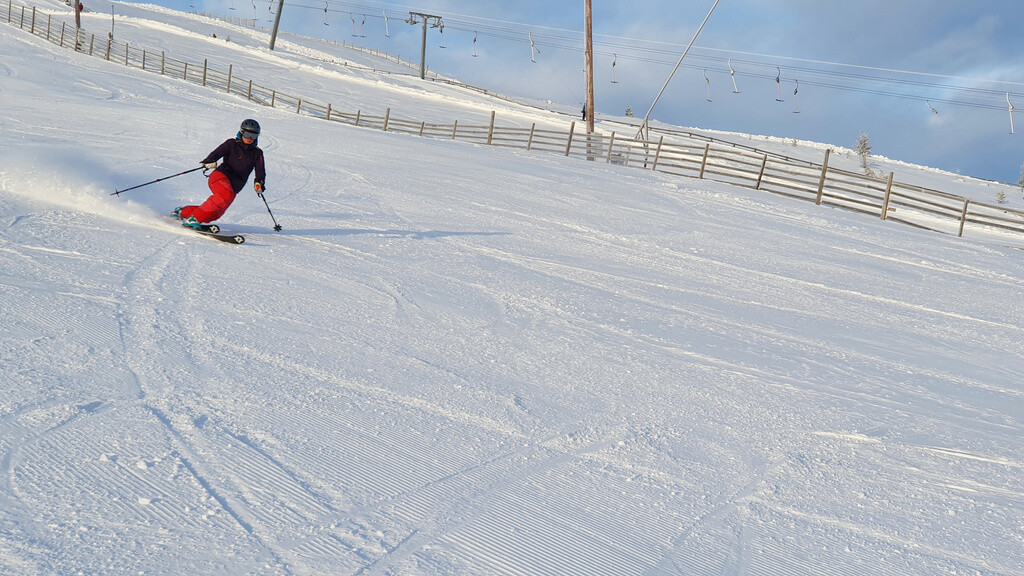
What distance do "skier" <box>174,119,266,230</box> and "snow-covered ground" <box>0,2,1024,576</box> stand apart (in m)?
0.30

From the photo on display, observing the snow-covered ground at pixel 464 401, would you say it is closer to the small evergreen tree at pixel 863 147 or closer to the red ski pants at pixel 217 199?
the red ski pants at pixel 217 199

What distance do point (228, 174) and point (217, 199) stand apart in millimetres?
308

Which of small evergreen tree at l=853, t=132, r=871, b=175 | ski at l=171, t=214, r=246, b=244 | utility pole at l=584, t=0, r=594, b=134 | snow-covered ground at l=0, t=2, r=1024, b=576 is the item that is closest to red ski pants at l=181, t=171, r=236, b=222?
ski at l=171, t=214, r=246, b=244

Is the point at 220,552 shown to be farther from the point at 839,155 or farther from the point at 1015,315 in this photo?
the point at 839,155

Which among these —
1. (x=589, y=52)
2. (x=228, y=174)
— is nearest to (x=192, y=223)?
(x=228, y=174)

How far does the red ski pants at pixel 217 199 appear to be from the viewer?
8.02 meters

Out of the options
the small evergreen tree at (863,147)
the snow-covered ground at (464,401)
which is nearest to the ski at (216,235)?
the snow-covered ground at (464,401)

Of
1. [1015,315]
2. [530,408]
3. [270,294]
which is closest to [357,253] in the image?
[270,294]

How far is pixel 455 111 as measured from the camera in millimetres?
49125

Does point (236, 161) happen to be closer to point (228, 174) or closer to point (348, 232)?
point (228, 174)

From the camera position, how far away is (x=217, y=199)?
26.4ft

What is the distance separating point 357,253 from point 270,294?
6.76ft

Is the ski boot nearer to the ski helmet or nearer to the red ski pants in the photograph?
the red ski pants

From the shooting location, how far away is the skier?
802cm
